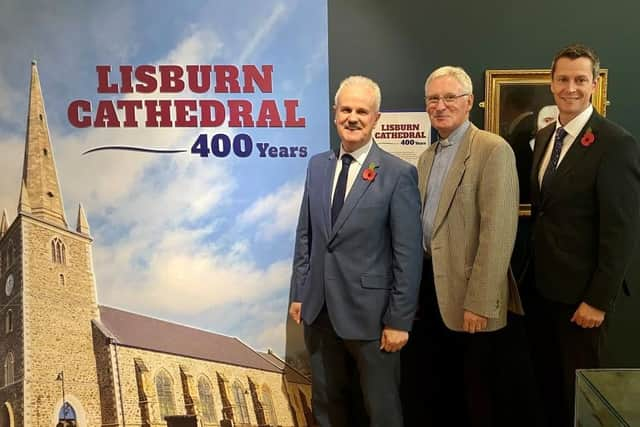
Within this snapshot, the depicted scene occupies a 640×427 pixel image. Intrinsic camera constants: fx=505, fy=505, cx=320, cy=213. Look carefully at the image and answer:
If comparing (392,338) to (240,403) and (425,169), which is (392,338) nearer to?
(425,169)

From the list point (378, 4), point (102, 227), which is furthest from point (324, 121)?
point (102, 227)

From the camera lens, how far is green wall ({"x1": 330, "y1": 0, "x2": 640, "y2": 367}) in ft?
7.16

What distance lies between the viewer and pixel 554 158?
1.87 metres

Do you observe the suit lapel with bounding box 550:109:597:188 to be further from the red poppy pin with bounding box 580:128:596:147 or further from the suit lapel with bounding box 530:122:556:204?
the suit lapel with bounding box 530:122:556:204

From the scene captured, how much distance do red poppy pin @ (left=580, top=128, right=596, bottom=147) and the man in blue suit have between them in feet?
1.97

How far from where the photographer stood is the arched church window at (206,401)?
248cm

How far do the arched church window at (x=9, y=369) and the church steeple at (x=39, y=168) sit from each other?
0.70 meters

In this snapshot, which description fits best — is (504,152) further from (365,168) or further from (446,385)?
(446,385)

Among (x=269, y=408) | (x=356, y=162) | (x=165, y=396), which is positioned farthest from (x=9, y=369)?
(x=356, y=162)

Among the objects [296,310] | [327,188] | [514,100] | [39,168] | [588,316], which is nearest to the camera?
[588,316]

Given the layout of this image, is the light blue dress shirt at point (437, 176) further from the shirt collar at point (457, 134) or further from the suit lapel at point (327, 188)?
the suit lapel at point (327, 188)

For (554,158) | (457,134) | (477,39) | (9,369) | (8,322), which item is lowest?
(9,369)

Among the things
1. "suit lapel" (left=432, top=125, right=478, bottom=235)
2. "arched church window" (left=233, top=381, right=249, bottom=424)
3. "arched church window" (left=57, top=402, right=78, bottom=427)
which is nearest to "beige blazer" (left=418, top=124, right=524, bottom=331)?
"suit lapel" (left=432, top=125, right=478, bottom=235)

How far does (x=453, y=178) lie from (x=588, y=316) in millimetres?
664
